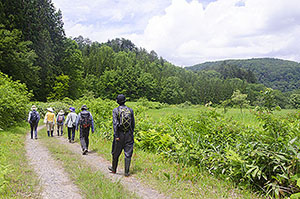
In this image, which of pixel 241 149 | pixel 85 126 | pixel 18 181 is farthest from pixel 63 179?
pixel 241 149

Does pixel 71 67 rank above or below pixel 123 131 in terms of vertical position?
above

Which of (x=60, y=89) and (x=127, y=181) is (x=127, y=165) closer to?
(x=127, y=181)

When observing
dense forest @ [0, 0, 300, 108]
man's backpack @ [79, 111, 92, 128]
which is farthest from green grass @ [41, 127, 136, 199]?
dense forest @ [0, 0, 300, 108]

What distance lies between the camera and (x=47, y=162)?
7105 mm

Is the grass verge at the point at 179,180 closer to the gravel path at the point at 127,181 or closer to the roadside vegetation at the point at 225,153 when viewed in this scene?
the roadside vegetation at the point at 225,153

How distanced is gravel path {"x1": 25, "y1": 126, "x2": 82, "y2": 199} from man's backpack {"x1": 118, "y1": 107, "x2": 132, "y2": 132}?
186cm

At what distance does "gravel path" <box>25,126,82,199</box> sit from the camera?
4735mm

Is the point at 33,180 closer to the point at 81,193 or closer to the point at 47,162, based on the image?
the point at 81,193

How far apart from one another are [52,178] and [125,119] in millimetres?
2309

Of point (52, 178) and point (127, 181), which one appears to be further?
point (127, 181)

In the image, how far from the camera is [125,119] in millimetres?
6133

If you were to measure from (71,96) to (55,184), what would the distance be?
139ft

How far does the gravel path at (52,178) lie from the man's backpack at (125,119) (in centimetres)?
186

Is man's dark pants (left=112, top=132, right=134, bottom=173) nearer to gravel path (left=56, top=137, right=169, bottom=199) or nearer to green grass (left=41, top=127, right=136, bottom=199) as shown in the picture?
gravel path (left=56, top=137, right=169, bottom=199)
